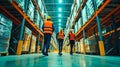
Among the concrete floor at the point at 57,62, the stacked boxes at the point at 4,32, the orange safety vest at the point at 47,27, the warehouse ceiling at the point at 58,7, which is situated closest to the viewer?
the concrete floor at the point at 57,62

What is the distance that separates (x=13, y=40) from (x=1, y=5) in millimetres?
1796

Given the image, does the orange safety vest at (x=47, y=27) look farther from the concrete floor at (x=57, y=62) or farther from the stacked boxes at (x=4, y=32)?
the concrete floor at (x=57, y=62)

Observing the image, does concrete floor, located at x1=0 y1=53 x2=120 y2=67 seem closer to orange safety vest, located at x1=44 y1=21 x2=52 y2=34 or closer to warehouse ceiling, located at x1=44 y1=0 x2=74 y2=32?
orange safety vest, located at x1=44 y1=21 x2=52 y2=34

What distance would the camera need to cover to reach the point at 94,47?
21.7 feet

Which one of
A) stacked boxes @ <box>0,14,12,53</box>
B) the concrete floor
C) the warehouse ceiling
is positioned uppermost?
the warehouse ceiling

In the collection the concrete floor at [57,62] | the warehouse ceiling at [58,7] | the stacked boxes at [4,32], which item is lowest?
the concrete floor at [57,62]

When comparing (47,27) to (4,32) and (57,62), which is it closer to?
(4,32)

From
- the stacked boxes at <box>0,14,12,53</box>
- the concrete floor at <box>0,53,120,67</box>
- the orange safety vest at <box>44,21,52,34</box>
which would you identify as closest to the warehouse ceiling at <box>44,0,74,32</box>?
the orange safety vest at <box>44,21,52,34</box>

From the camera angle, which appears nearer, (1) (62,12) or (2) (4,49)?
(2) (4,49)

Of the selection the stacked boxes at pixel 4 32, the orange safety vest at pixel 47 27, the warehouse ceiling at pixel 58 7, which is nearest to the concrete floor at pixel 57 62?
the stacked boxes at pixel 4 32

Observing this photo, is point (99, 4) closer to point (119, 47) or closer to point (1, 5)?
point (119, 47)

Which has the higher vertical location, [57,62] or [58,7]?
[58,7]

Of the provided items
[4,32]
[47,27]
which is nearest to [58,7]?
[47,27]

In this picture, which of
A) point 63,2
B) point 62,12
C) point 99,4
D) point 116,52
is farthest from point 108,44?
point 62,12
